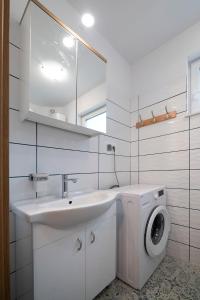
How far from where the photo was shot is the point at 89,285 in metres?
1.06

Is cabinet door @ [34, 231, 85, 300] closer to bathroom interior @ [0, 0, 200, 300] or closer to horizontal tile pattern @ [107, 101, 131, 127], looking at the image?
bathroom interior @ [0, 0, 200, 300]

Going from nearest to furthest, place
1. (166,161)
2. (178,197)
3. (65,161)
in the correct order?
(65,161) → (178,197) → (166,161)

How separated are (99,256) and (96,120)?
1148mm

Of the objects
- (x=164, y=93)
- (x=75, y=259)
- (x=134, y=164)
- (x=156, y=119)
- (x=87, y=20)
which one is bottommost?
(x=75, y=259)

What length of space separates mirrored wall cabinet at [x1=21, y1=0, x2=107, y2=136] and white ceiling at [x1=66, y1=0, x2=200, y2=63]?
1.47 feet

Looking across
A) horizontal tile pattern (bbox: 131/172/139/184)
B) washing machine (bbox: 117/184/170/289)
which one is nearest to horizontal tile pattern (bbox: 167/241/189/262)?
washing machine (bbox: 117/184/170/289)

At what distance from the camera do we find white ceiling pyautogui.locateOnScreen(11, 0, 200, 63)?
1.45m

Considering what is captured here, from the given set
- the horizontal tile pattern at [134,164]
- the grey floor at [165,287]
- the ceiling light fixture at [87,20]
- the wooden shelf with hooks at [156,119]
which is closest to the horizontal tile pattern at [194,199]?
the grey floor at [165,287]

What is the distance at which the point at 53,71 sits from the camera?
1164 mm

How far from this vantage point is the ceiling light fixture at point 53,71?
1101 millimetres

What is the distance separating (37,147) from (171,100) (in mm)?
1566

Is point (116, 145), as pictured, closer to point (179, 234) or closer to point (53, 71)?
point (53, 71)

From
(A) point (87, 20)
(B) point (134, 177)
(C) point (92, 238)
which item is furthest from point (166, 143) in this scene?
(A) point (87, 20)

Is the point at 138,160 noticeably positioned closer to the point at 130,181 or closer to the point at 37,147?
the point at 130,181
